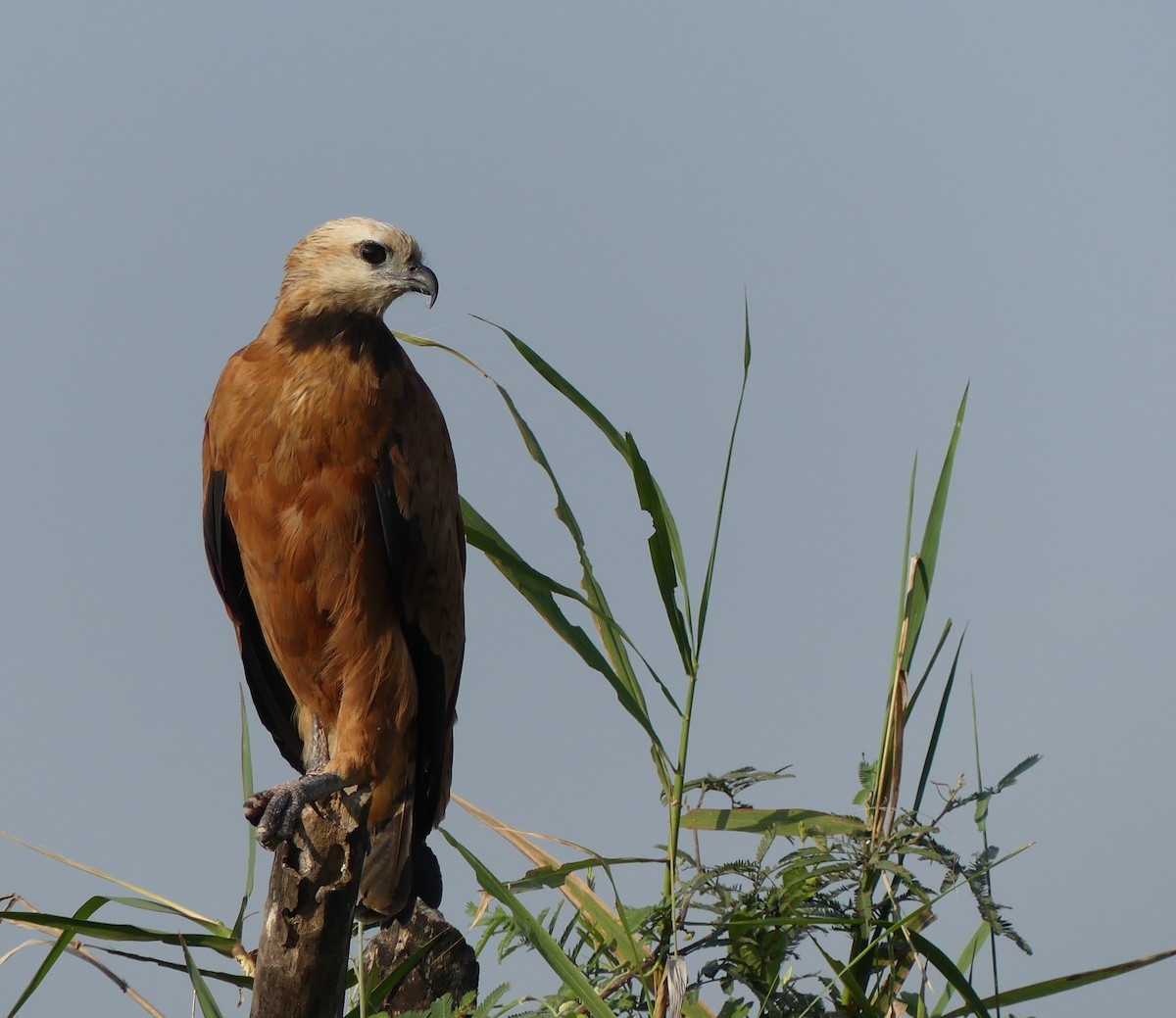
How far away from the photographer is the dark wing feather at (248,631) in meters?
3.50

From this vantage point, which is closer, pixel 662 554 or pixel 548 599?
pixel 662 554

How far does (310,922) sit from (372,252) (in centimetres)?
173

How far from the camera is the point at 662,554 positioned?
3.07 metres

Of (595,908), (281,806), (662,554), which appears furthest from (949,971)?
(281,806)

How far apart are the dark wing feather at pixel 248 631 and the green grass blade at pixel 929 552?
1901 mm

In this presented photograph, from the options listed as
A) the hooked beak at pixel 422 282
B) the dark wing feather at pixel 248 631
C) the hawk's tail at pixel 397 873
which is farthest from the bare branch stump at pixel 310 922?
the hooked beak at pixel 422 282

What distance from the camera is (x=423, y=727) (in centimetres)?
349

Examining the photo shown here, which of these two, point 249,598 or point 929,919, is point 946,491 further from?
point 249,598

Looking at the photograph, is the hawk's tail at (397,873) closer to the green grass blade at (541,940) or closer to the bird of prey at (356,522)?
the bird of prey at (356,522)

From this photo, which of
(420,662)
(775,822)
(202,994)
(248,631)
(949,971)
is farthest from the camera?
(248,631)

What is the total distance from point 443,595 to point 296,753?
2.83 feet

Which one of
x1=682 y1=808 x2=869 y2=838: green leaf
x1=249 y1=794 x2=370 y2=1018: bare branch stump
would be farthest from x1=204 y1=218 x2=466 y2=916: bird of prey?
x1=682 y1=808 x2=869 y2=838: green leaf

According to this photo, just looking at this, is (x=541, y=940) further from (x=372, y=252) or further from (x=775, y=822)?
(x=372, y=252)

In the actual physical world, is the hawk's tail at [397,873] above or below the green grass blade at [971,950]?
above
